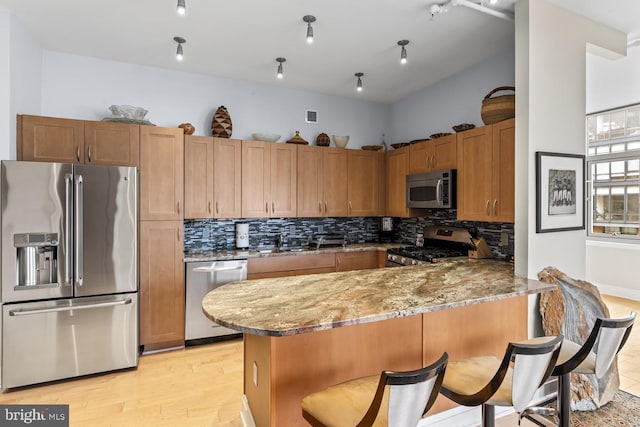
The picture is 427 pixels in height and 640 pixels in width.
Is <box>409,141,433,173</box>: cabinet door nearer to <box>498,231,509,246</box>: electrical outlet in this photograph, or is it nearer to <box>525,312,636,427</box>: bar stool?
<box>498,231,509,246</box>: electrical outlet

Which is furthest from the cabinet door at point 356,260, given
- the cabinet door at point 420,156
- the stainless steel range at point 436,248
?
the cabinet door at point 420,156

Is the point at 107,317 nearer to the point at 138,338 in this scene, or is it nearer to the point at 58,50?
the point at 138,338

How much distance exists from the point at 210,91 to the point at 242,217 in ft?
5.21

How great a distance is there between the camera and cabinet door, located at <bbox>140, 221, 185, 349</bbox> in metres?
3.38

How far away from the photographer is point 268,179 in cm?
412

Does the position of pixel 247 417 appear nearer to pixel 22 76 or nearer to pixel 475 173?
pixel 475 173

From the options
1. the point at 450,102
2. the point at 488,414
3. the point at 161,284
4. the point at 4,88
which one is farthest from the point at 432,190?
the point at 4,88

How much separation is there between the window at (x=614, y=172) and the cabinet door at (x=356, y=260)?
392 centimetres

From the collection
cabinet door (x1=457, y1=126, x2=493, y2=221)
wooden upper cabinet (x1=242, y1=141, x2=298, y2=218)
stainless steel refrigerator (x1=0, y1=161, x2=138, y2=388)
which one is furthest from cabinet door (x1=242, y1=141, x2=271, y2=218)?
cabinet door (x1=457, y1=126, x2=493, y2=221)

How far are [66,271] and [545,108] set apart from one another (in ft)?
13.2

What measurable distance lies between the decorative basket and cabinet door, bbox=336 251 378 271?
2.09m

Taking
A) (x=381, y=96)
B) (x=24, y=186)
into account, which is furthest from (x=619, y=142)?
(x=24, y=186)

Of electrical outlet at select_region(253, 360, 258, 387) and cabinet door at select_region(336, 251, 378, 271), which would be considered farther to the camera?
cabinet door at select_region(336, 251, 378, 271)

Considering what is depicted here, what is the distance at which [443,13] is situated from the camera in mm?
2748
